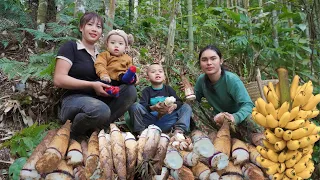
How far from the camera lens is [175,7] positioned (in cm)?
450

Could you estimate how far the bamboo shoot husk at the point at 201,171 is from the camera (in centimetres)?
193

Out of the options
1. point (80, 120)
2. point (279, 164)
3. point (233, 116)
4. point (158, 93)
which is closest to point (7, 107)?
point (80, 120)

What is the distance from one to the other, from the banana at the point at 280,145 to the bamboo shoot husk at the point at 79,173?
1.05 m

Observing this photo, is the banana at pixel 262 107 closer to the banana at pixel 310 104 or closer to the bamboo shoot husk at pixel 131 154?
the banana at pixel 310 104

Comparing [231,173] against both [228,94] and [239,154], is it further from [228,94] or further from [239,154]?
[228,94]

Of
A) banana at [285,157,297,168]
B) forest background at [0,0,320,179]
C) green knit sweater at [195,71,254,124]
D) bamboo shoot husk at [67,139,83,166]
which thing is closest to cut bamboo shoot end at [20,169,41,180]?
bamboo shoot husk at [67,139,83,166]

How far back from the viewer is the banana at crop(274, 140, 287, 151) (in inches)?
69.0

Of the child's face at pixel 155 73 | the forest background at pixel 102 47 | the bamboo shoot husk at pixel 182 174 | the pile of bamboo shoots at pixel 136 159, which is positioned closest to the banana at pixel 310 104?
the pile of bamboo shoots at pixel 136 159

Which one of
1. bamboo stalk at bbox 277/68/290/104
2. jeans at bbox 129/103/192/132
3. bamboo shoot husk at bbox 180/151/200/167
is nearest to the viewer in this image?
bamboo stalk at bbox 277/68/290/104

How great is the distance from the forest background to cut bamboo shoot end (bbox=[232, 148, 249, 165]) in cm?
146

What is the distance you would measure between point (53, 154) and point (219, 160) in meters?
0.93

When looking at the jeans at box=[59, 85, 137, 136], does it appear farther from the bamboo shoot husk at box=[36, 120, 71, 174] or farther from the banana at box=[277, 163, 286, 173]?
the banana at box=[277, 163, 286, 173]

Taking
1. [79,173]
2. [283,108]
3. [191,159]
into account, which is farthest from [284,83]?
[79,173]

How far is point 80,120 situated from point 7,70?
121 cm
